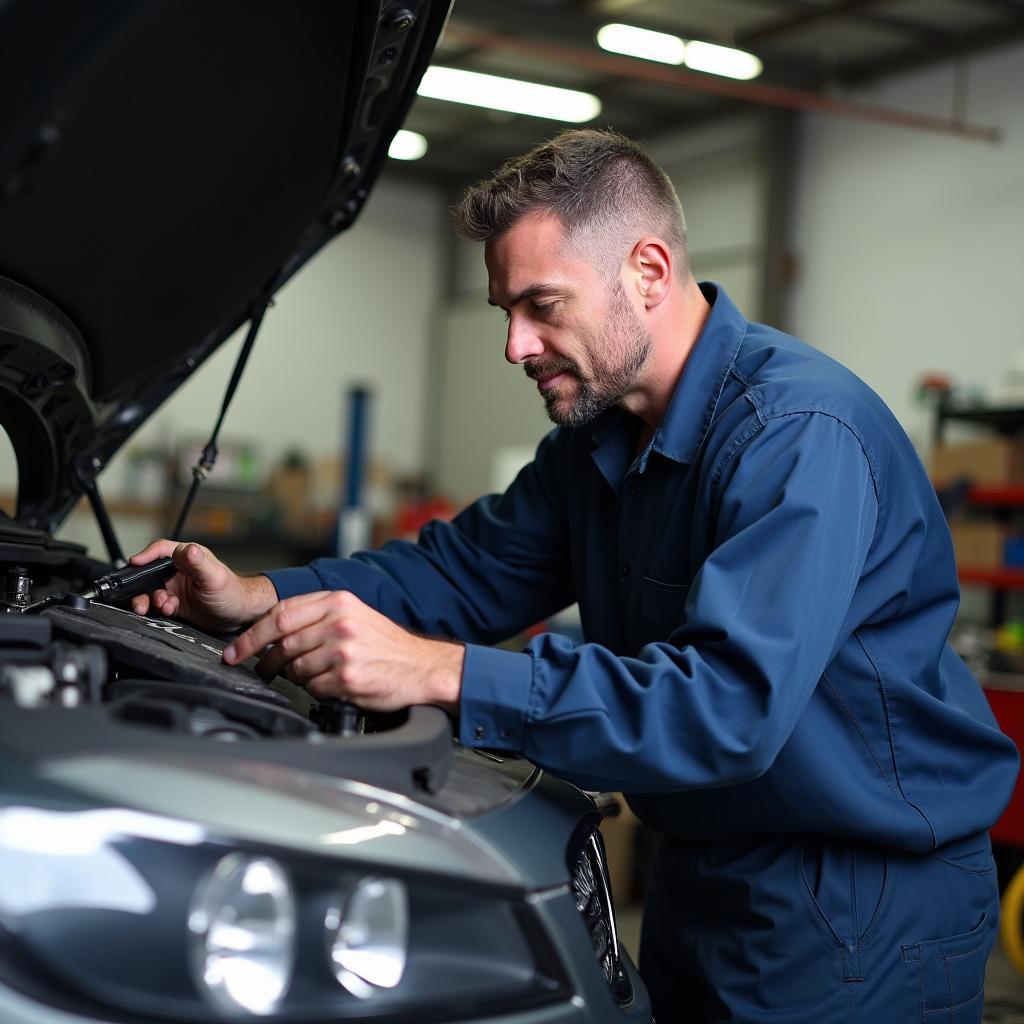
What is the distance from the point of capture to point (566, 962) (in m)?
0.89

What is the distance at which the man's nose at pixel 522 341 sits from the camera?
144cm

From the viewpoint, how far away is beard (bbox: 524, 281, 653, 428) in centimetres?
142

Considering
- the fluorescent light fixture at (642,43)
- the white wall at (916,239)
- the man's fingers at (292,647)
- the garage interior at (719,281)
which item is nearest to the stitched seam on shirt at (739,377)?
the man's fingers at (292,647)

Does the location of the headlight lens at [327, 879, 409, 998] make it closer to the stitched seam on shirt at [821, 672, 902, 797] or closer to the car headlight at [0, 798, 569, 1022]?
the car headlight at [0, 798, 569, 1022]

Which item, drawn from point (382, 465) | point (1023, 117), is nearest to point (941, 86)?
point (1023, 117)

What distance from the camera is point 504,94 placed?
6699 millimetres

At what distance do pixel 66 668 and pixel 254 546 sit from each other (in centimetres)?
779

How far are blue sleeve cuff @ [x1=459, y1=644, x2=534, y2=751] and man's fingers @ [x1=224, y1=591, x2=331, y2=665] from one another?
0.47ft

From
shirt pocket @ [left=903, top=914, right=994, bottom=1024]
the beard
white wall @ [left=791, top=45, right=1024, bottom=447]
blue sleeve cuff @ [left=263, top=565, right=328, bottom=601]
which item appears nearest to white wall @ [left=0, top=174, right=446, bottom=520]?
white wall @ [left=791, top=45, right=1024, bottom=447]

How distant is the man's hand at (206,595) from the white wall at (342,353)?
24.6ft

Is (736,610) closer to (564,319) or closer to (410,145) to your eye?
(564,319)

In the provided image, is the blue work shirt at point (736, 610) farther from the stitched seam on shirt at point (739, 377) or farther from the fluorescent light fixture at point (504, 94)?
the fluorescent light fixture at point (504, 94)

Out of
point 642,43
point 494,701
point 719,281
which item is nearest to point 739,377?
point 494,701

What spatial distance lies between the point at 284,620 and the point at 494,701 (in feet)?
0.66
